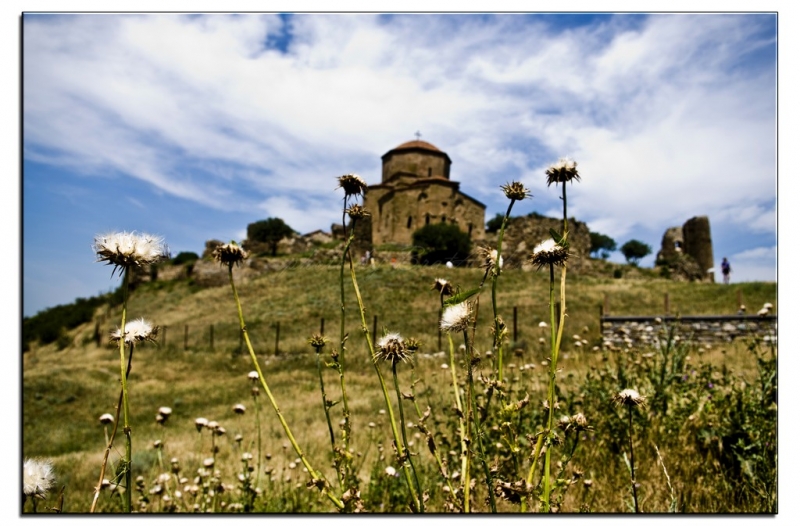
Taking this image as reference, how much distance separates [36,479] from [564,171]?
1.60 m

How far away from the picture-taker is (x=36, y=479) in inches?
53.8

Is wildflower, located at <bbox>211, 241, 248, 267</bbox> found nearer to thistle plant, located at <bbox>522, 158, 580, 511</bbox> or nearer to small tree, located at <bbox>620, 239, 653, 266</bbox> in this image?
thistle plant, located at <bbox>522, 158, 580, 511</bbox>

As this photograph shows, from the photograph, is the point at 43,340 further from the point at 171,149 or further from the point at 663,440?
the point at 663,440

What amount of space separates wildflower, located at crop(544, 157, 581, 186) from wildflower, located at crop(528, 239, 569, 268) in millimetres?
221

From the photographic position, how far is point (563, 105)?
4000mm

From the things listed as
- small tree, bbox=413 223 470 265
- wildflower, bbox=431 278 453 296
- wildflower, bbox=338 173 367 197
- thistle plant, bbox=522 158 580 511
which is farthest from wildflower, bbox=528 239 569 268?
small tree, bbox=413 223 470 265

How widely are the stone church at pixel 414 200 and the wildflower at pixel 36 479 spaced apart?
48.4 meters

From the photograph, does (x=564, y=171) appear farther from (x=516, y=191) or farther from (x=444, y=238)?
(x=444, y=238)

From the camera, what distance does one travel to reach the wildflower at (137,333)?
132 centimetres

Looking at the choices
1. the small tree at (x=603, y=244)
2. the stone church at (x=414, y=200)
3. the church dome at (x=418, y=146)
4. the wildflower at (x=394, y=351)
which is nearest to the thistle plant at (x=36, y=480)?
the wildflower at (x=394, y=351)

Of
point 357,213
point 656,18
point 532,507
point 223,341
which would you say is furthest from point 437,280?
point 223,341

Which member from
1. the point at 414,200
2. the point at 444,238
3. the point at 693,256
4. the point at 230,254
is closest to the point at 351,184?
the point at 230,254
